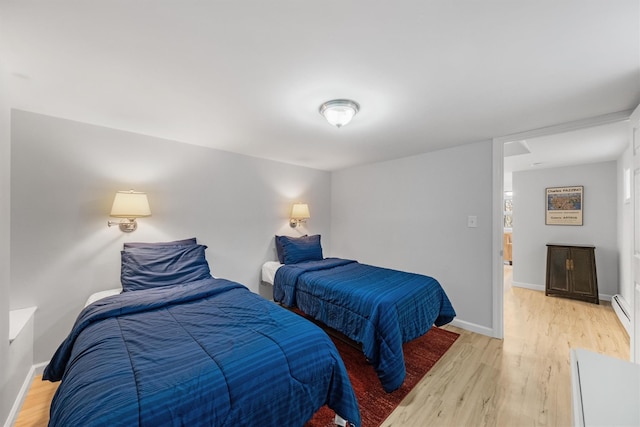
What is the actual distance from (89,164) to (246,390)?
2549 millimetres

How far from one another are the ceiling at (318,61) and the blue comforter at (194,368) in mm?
1520

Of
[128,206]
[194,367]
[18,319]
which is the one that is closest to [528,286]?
[194,367]

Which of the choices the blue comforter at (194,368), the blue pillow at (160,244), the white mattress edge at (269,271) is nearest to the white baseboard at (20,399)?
the blue comforter at (194,368)

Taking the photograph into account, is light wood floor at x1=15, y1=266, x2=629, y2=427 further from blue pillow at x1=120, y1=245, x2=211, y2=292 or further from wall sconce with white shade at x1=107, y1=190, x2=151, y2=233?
wall sconce with white shade at x1=107, y1=190, x2=151, y2=233

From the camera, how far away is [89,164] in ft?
7.84

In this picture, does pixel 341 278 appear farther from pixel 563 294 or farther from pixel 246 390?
pixel 563 294

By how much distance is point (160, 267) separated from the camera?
2393mm

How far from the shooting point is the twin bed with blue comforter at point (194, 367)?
3.18ft

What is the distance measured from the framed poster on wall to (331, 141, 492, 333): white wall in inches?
103

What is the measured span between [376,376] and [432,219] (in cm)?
205

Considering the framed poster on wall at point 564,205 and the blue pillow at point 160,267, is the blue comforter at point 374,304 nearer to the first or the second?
the blue pillow at point 160,267

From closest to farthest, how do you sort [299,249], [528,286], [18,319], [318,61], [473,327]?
[318,61]
[18,319]
[473,327]
[299,249]
[528,286]

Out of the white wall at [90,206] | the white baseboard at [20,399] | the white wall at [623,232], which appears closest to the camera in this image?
the white baseboard at [20,399]

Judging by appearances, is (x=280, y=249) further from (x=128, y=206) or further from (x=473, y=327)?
(x=473, y=327)
